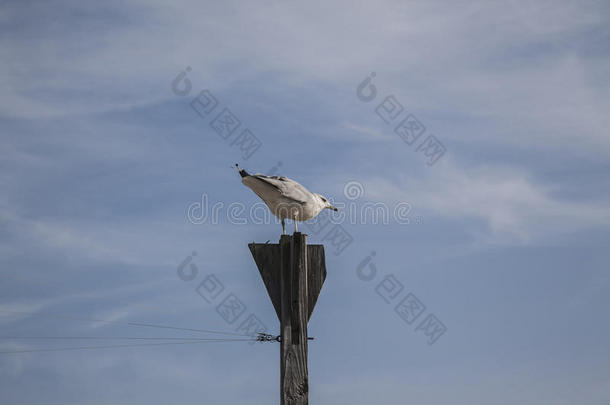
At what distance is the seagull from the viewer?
921 centimetres

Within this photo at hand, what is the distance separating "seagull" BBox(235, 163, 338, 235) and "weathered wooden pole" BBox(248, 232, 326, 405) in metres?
1.64

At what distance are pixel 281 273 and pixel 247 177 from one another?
8.33ft

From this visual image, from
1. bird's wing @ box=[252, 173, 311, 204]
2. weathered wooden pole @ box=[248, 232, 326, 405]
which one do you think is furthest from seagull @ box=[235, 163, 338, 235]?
weathered wooden pole @ box=[248, 232, 326, 405]

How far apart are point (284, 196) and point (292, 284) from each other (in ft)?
6.57

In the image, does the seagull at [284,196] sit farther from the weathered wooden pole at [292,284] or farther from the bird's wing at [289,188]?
the weathered wooden pole at [292,284]

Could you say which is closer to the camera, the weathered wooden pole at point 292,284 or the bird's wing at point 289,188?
the weathered wooden pole at point 292,284

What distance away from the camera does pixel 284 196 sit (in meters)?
9.23

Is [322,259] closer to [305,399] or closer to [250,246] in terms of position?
[250,246]

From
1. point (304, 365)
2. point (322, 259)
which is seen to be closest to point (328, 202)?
point (322, 259)

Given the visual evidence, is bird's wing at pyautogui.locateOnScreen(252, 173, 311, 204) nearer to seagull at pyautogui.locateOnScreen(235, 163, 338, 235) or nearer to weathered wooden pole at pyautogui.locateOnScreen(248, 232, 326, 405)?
seagull at pyautogui.locateOnScreen(235, 163, 338, 235)

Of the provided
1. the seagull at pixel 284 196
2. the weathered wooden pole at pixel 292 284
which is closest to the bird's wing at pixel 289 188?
the seagull at pixel 284 196

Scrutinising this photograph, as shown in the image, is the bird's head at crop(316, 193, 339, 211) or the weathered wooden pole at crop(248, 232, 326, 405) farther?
the bird's head at crop(316, 193, 339, 211)

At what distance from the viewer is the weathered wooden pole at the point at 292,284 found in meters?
7.33

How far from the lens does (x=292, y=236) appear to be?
7.59m
